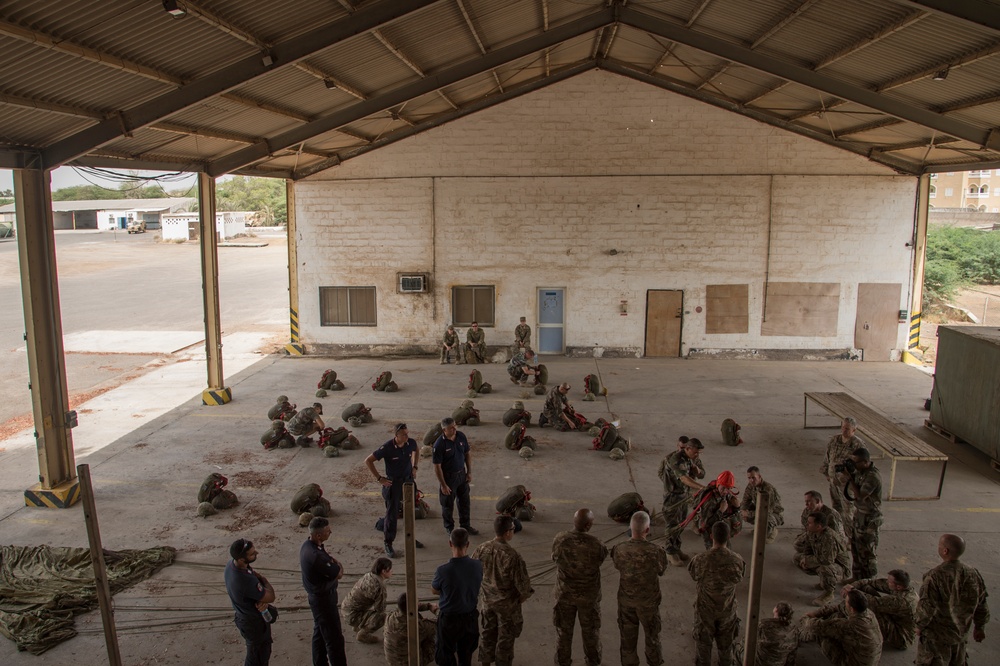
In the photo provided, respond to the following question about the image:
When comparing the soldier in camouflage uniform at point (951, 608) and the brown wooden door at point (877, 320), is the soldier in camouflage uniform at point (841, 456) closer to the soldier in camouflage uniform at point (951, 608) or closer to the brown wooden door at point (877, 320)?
the soldier in camouflage uniform at point (951, 608)

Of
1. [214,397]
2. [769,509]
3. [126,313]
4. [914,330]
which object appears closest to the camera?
[769,509]

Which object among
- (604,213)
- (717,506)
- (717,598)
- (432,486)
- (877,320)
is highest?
(604,213)

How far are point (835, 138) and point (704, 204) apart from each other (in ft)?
12.6

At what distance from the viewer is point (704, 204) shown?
786 inches

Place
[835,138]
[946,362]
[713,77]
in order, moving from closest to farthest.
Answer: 1. [946,362]
2. [713,77]
3. [835,138]

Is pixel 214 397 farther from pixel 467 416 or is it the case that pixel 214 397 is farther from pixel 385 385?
pixel 467 416

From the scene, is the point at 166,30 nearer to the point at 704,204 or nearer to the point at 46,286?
the point at 46,286

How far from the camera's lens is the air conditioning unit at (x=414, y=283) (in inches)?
814

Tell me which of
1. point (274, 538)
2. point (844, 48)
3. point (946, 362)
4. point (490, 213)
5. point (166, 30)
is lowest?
point (274, 538)

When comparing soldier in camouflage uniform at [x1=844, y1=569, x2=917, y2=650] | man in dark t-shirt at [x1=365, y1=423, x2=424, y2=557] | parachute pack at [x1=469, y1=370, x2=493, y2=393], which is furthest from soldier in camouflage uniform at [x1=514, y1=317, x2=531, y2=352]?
soldier in camouflage uniform at [x1=844, y1=569, x2=917, y2=650]

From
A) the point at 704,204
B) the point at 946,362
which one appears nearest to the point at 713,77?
the point at 704,204

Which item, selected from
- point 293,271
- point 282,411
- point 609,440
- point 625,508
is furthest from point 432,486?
point 293,271

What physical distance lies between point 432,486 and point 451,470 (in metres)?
2.44

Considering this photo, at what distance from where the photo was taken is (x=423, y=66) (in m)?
14.6
